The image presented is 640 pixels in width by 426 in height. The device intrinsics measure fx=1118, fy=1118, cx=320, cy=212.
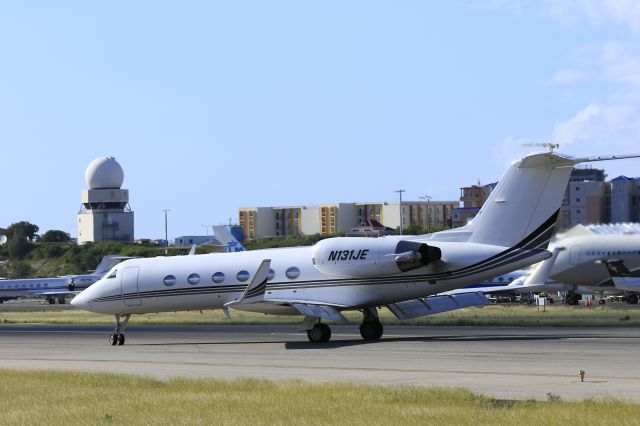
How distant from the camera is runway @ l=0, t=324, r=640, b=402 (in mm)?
21844

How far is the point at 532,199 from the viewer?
111 ft

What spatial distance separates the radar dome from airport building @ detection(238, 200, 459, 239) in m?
35.1

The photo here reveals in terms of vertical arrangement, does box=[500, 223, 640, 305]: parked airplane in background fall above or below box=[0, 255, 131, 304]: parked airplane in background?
above

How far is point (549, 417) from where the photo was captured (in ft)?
51.8

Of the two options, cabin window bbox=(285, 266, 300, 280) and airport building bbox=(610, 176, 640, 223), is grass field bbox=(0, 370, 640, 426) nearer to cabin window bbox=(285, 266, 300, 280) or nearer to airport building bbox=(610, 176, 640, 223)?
cabin window bbox=(285, 266, 300, 280)

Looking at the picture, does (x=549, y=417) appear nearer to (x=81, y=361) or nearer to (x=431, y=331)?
(x=81, y=361)

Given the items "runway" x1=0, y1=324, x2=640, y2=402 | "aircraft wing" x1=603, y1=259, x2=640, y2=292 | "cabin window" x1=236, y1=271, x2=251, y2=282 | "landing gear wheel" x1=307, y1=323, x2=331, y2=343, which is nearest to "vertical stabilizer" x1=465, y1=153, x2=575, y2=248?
"runway" x1=0, y1=324, x2=640, y2=402

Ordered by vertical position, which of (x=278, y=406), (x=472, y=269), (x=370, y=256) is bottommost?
(x=278, y=406)

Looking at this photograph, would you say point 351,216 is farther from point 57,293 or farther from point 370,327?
point 370,327

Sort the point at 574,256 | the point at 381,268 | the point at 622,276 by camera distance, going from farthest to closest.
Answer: the point at 574,256
the point at 622,276
the point at 381,268

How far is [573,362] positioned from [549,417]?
10.0 meters

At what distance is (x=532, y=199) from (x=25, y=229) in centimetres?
15649

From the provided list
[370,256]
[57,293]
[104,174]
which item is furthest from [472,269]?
[104,174]

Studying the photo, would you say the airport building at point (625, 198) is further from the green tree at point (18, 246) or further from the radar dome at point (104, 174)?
the green tree at point (18, 246)
